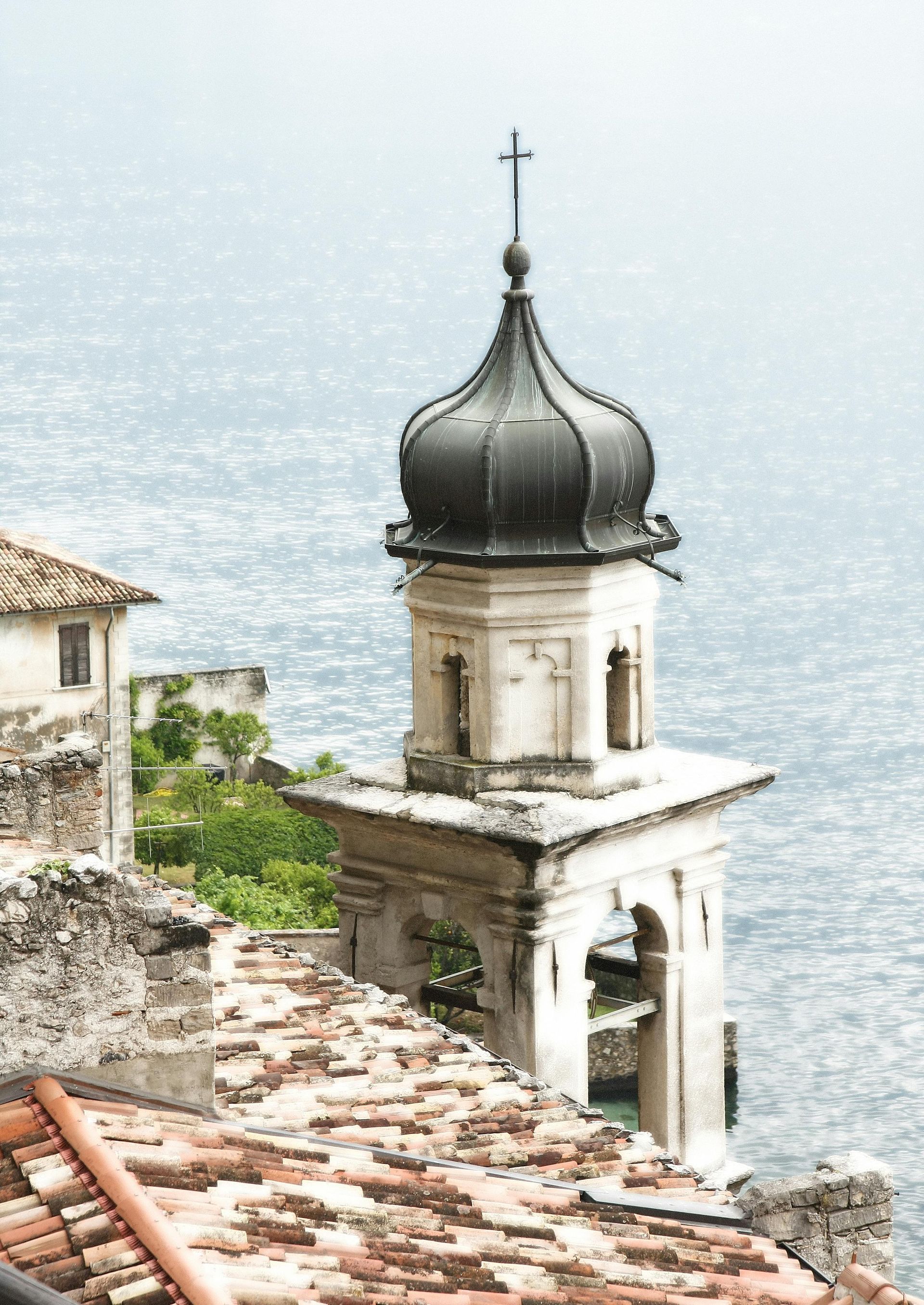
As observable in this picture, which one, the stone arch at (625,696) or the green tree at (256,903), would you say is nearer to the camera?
the stone arch at (625,696)

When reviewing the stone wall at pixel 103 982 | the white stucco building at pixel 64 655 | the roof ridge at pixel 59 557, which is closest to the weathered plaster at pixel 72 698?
the white stucco building at pixel 64 655

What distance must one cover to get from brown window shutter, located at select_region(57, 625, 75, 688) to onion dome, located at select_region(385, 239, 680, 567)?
24489mm

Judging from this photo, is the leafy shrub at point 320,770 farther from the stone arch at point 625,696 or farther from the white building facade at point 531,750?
the stone arch at point 625,696

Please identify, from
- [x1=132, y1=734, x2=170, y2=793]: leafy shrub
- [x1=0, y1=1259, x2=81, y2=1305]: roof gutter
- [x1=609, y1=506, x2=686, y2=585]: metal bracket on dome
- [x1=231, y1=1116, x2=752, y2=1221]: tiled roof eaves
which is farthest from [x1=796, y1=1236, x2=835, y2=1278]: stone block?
[x1=132, y1=734, x2=170, y2=793]: leafy shrub

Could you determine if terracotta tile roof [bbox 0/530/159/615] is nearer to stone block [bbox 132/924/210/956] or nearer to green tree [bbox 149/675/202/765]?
green tree [bbox 149/675/202/765]

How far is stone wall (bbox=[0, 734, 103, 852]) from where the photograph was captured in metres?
13.9

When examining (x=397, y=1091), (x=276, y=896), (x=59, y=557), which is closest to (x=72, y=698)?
(x=59, y=557)

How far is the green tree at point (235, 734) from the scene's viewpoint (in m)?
49.3

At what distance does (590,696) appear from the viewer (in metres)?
15.2

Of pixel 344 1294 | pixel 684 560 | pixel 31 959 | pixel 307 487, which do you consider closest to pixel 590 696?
pixel 31 959

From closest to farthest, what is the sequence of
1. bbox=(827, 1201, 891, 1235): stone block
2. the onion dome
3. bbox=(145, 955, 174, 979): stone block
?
bbox=(145, 955, 174, 979): stone block → bbox=(827, 1201, 891, 1235): stone block → the onion dome

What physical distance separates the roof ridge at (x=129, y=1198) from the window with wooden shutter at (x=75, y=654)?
102 feet

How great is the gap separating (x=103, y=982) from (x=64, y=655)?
30946 mm

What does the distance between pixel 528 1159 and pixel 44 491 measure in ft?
255
